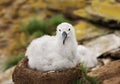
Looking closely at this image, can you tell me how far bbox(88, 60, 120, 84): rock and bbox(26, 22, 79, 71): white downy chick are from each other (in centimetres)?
75

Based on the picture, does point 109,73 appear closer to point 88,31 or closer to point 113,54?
point 113,54

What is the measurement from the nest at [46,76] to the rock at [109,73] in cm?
68

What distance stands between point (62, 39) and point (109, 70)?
1154 millimetres

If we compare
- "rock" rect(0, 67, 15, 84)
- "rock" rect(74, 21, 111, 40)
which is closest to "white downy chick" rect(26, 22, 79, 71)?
"rock" rect(0, 67, 15, 84)

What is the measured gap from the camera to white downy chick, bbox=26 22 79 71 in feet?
18.6

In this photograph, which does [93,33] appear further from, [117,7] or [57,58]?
[57,58]

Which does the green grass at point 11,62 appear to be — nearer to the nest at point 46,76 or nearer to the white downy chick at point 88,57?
the white downy chick at point 88,57

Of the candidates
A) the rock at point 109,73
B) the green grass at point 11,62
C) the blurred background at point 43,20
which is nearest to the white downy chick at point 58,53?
the rock at point 109,73

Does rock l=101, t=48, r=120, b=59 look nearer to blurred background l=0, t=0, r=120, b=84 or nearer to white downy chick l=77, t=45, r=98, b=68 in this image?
white downy chick l=77, t=45, r=98, b=68

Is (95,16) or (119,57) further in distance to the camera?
(95,16)

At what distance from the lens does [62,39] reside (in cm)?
567

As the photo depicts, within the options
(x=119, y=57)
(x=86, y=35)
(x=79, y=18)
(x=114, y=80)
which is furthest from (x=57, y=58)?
(x=79, y=18)

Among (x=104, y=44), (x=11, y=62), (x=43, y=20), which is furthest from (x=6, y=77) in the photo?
(x=43, y=20)

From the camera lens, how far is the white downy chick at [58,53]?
223 inches
